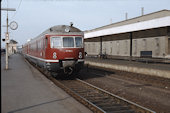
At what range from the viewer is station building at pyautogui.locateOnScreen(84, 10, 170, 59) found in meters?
19.4

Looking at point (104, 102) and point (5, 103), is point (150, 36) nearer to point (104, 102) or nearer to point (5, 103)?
point (104, 102)

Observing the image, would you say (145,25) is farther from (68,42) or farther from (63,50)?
(63,50)

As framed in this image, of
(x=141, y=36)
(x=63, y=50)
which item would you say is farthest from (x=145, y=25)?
(x=141, y=36)

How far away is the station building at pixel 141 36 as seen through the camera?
19.4 m

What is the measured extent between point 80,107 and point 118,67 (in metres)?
14.6

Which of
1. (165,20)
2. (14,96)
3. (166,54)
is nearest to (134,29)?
(165,20)

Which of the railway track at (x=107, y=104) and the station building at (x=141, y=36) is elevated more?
the station building at (x=141, y=36)

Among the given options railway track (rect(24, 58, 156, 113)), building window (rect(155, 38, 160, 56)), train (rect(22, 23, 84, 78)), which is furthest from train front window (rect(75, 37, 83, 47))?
building window (rect(155, 38, 160, 56))

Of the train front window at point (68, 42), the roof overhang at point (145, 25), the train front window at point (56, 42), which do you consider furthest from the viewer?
the roof overhang at point (145, 25)

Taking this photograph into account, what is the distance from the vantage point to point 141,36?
30.3 m

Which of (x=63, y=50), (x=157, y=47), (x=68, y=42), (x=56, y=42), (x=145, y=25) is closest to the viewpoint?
(x=63, y=50)

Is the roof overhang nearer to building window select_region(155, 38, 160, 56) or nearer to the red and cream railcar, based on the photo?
→ building window select_region(155, 38, 160, 56)

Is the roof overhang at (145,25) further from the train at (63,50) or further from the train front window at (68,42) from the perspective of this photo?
the train front window at (68,42)

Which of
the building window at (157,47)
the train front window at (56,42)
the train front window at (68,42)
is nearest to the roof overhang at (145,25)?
the building window at (157,47)
